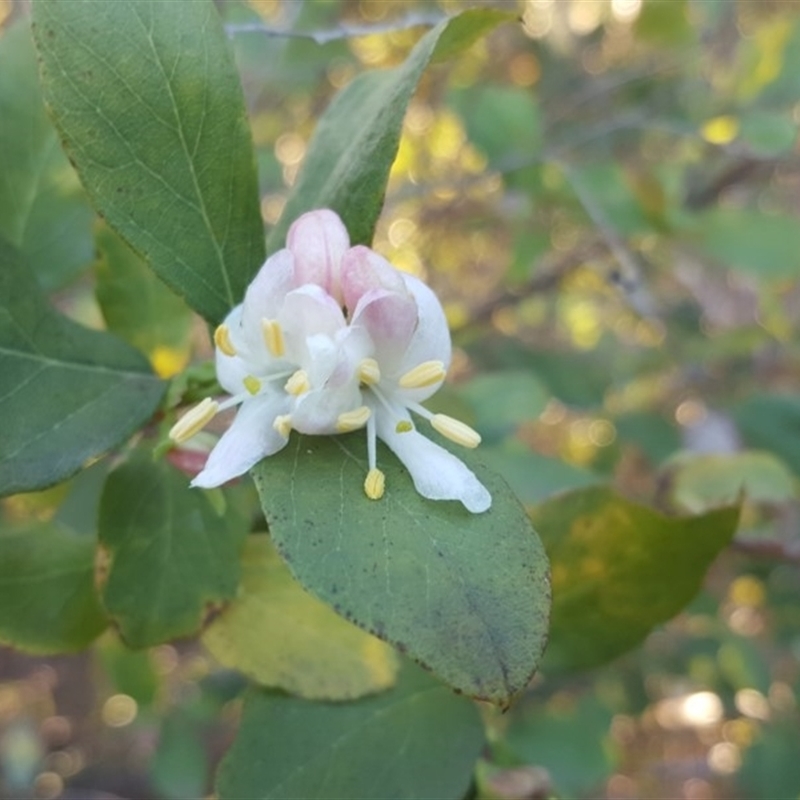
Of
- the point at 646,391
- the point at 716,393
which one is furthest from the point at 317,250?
the point at 646,391

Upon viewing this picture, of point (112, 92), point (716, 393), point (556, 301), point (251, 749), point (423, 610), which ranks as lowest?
point (556, 301)

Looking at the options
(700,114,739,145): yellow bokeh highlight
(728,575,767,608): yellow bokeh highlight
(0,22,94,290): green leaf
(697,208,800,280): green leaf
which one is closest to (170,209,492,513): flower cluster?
(0,22,94,290): green leaf

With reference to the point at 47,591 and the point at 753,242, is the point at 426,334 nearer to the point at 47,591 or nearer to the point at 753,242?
the point at 47,591

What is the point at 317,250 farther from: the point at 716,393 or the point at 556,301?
the point at 556,301

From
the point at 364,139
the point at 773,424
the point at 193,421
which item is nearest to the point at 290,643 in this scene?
Answer: the point at 193,421

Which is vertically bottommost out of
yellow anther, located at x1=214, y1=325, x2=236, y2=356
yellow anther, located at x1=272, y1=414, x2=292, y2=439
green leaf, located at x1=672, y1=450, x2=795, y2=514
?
green leaf, located at x1=672, y1=450, x2=795, y2=514

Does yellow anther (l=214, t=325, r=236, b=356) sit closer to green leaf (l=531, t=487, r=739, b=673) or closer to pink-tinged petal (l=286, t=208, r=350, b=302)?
pink-tinged petal (l=286, t=208, r=350, b=302)
